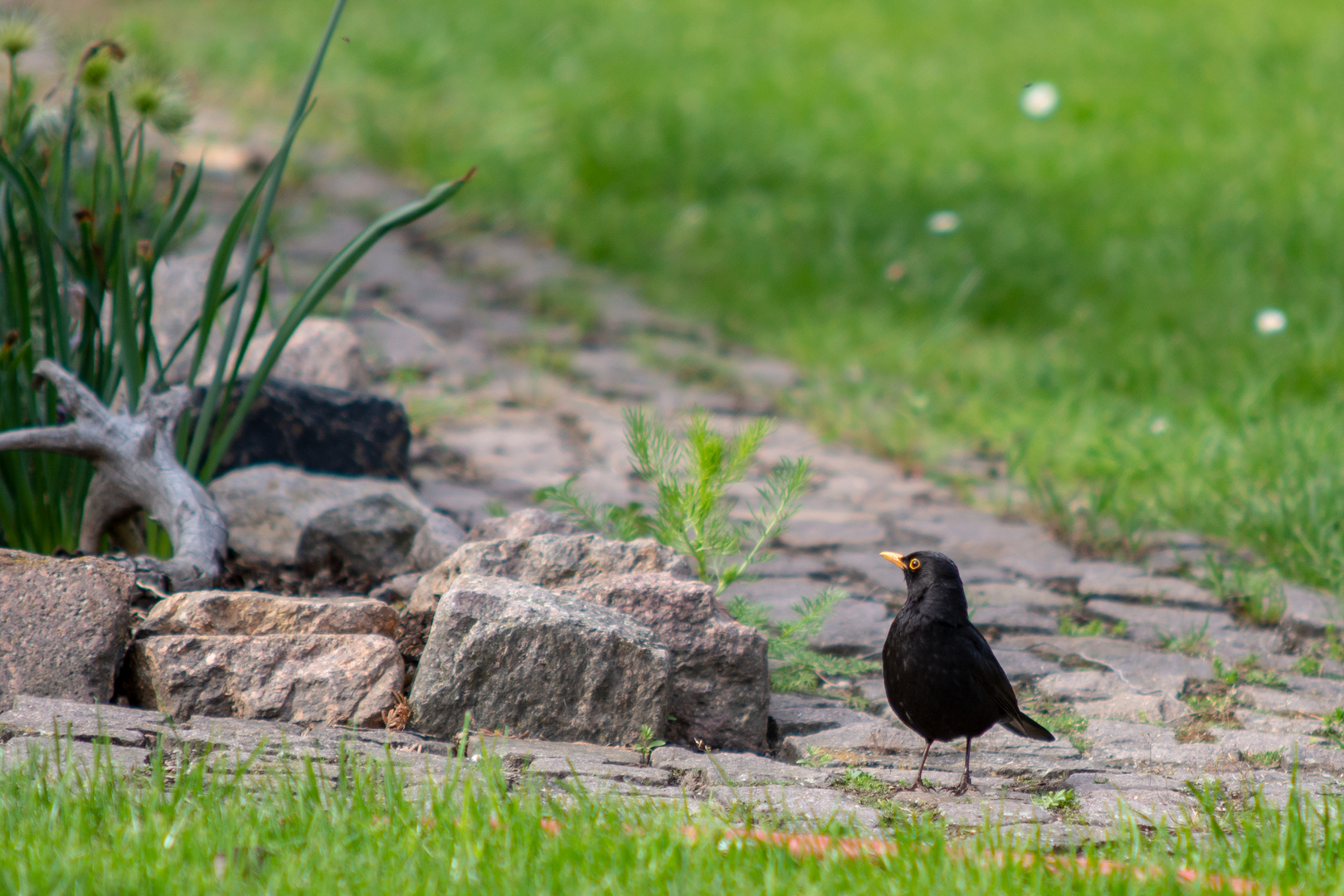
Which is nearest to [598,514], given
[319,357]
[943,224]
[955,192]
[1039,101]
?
[319,357]

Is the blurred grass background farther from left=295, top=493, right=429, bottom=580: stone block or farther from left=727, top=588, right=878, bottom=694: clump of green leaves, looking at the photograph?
left=295, top=493, right=429, bottom=580: stone block

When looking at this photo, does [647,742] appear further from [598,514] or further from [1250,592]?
[1250,592]

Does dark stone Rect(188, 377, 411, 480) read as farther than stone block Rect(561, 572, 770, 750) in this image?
Yes

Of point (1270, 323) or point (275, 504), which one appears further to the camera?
point (1270, 323)

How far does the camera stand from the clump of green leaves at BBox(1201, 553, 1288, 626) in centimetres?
351

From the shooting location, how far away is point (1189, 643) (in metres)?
3.29

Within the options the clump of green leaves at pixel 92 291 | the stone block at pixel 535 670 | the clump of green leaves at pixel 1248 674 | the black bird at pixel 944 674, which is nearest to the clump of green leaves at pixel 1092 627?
the clump of green leaves at pixel 1248 674

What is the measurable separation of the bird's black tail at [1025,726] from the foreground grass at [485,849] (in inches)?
14.4

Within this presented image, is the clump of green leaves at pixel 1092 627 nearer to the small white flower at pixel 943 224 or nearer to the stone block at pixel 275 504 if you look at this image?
the stone block at pixel 275 504

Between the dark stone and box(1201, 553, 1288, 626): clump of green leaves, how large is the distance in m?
2.48

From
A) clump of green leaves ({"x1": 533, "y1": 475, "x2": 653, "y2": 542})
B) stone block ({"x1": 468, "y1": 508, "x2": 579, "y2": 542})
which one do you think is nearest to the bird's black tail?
clump of green leaves ({"x1": 533, "y1": 475, "x2": 653, "y2": 542})

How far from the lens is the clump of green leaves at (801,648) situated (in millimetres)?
2926

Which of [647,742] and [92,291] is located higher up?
[92,291]

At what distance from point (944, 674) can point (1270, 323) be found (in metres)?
4.47
